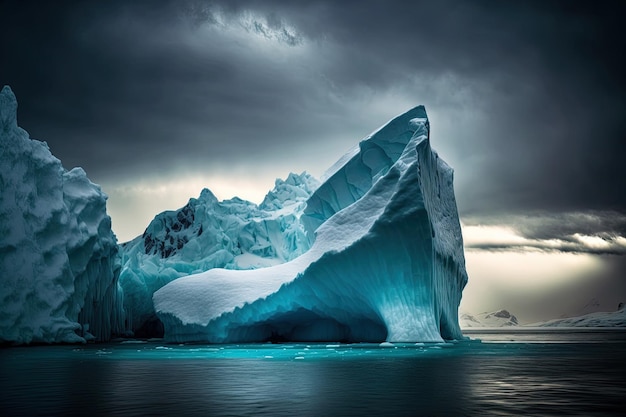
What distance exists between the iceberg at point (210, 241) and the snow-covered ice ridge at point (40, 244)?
32.9 ft

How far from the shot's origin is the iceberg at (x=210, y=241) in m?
38.8

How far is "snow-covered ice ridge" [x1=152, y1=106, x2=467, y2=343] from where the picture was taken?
2070 cm

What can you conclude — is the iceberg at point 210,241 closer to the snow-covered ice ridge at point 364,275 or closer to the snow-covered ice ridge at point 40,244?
the snow-covered ice ridge at point 40,244

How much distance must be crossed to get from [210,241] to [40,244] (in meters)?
20.2

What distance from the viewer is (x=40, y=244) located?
24.3 m

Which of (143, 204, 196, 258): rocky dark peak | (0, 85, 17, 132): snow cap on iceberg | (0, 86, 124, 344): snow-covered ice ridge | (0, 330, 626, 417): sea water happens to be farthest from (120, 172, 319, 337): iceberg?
(0, 330, 626, 417): sea water

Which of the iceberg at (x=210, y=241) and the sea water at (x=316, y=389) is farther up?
the iceberg at (x=210, y=241)

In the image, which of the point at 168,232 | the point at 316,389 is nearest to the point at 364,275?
the point at 316,389

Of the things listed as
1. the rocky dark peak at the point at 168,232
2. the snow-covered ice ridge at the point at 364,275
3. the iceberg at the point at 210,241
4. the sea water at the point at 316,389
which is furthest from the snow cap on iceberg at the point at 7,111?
the rocky dark peak at the point at 168,232

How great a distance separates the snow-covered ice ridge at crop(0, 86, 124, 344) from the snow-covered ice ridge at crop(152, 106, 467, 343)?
399 cm

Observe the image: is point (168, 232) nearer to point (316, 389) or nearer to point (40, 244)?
point (40, 244)

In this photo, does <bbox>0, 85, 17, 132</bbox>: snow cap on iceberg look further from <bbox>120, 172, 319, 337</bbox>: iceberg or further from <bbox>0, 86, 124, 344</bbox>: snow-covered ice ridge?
<bbox>120, 172, 319, 337</bbox>: iceberg

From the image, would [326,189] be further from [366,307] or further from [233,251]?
[233,251]

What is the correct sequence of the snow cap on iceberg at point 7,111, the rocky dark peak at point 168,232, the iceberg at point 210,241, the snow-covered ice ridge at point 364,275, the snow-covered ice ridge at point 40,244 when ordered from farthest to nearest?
1. the rocky dark peak at point 168,232
2. the iceberg at point 210,241
3. the snow cap on iceberg at point 7,111
4. the snow-covered ice ridge at point 40,244
5. the snow-covered ice ridge at point 364,275
